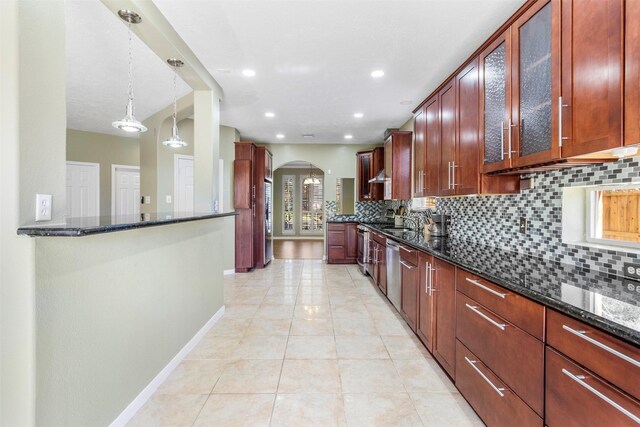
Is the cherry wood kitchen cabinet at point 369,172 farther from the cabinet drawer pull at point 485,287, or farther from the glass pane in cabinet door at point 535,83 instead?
the cabinet drawer pull at point 485,287

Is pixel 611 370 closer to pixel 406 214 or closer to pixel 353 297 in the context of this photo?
pixel 353 297

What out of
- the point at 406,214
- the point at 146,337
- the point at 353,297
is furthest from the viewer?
the point at 406,214

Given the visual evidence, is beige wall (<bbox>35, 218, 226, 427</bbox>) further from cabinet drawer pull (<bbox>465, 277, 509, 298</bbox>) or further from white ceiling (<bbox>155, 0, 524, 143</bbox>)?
cabinet drawer pull (<bbox>465, 277, 509, 298</bbox>)

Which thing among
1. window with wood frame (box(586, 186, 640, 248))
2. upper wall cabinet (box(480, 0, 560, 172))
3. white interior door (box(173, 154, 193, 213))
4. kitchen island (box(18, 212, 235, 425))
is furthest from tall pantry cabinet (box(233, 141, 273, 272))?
window with wood frame (box(586, 186, 640, 248))

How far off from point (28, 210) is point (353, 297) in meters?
3.61

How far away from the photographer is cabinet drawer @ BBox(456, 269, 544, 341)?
1280 mm

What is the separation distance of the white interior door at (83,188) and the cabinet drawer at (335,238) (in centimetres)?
468

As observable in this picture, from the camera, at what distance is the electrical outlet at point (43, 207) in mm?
1282

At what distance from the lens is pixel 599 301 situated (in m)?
1.15

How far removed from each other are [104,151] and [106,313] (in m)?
5.72

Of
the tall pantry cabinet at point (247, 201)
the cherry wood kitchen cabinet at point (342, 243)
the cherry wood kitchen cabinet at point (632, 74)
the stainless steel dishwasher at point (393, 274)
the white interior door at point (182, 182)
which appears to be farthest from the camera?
the cherry wood kitchen cabinet at point (342, 243)

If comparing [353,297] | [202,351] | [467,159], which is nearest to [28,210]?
[202,351]

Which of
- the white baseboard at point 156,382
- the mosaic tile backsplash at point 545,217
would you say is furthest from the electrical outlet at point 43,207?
the mosaic tile backsplash at point 545,217

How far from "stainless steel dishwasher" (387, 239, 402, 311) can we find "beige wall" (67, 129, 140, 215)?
5.68m
